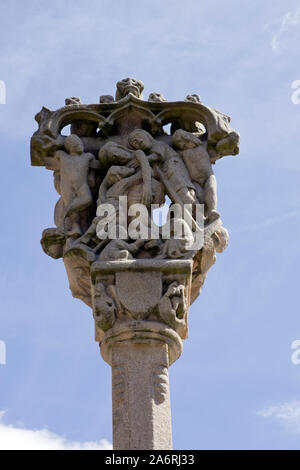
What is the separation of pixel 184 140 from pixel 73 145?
1.36 metres

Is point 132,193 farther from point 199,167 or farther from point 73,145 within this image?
point 73,145

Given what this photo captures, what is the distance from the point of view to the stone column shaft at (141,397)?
34.4ft

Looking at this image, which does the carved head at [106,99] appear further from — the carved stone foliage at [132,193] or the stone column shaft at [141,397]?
the stone column shaft at [141,397]

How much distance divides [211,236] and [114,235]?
1.10m

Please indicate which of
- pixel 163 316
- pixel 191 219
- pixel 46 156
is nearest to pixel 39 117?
pixel 46 156

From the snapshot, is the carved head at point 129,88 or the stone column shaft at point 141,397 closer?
the stone column shaft at point 141,397

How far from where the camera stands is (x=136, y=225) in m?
12.1

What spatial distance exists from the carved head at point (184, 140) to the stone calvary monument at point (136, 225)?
0.01 m

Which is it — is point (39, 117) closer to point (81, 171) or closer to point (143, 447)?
point (81, 171)

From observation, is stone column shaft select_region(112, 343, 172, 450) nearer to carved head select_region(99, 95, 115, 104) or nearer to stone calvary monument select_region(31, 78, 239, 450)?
stone calvary monument select_region(31, 78, 239, 450)

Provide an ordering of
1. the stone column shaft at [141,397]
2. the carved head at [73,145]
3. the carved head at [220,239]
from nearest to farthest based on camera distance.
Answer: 1. the stone column shaft at [141,397]
2. the carved head at [220,239]
3. the carved head at [73,145]

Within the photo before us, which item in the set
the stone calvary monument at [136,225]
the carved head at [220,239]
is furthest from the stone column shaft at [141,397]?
the carved head at [220,239]

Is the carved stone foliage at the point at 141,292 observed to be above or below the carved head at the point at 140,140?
below

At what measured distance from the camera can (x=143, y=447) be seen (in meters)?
10.4
